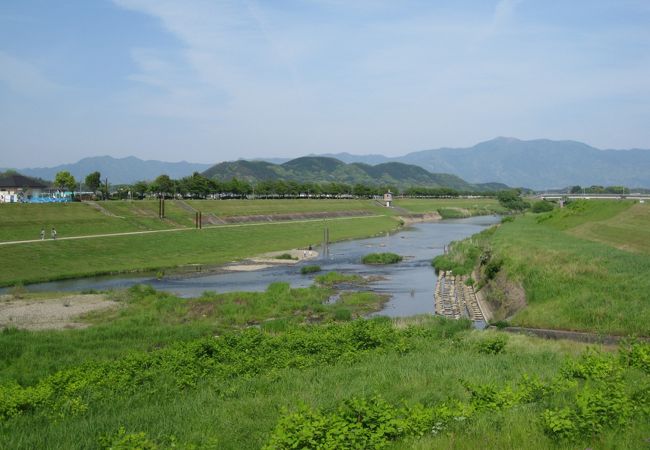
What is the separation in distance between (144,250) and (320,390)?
168 ft

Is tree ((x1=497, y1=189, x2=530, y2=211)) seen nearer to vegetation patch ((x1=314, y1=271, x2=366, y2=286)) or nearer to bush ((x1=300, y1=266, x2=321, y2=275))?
bush ((x1=300, y1=266, x2=321, y2=275))

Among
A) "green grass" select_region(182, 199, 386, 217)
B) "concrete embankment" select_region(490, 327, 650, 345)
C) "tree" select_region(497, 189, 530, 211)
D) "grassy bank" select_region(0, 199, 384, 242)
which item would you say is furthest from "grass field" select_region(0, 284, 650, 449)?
"tree" select_region(497, 189, 530, 211)

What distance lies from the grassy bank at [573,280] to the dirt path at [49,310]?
2479 centimetres

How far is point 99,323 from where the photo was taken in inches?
1174

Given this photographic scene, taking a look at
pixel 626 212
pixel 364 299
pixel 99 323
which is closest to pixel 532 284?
pixel 364 299

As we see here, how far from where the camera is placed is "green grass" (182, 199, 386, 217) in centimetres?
9821

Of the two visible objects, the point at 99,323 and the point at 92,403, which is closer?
the point at 92,403

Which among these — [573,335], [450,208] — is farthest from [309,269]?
[450,208]

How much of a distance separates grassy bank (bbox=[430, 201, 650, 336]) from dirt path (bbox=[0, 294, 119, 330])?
2479cm

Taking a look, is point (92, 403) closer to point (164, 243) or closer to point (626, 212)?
point (164, 243)

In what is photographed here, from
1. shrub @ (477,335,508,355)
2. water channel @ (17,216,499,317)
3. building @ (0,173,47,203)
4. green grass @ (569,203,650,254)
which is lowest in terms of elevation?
water channel @ (17,216,499,317)

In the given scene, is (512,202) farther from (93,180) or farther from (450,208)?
(93,180)

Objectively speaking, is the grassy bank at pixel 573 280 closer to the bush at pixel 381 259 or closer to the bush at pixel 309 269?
the bush at pixel 381 259

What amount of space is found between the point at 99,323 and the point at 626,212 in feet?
208
